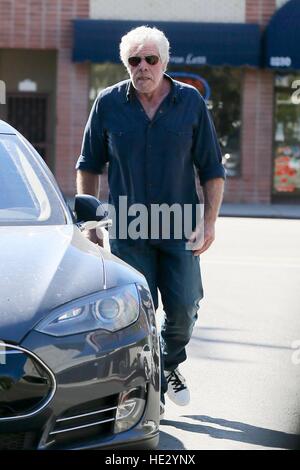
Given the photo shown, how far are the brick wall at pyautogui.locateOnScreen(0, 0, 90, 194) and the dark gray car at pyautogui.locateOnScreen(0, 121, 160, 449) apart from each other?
60.3ft

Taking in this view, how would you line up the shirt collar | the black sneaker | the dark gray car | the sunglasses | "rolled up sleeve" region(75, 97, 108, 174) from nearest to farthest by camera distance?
the dark gray car < the sunglasses < the shirt collar < "rolled up sleeve" region(75, 97, 108, 174) < the black sneaker

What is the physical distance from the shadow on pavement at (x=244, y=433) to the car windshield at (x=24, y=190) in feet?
4.32

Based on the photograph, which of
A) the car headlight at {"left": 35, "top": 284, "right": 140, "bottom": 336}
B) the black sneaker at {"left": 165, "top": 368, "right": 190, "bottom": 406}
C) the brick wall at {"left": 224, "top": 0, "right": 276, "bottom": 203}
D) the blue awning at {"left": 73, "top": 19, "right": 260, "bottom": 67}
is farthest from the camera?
the brick wall at {"left": 224, "top": 0, "right": 276, "bottom": 203}

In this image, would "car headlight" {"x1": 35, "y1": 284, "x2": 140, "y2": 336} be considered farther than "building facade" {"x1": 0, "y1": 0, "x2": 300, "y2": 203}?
No

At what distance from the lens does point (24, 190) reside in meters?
5.27

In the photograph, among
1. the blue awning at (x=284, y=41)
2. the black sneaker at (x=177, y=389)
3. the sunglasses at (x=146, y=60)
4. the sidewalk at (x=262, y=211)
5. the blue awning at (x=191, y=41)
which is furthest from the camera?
the blue awning at (x=191, y=41)

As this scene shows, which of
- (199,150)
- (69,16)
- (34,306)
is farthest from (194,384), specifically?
(69,16)

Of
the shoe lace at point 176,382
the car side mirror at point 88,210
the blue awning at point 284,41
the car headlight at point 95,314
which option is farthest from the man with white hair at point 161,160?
the blue awning at point 284,41

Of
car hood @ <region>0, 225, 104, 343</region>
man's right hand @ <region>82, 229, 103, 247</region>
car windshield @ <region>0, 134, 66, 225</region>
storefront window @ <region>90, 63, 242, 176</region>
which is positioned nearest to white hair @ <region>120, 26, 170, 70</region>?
car windshield @ <region>0, 134, 66, 225</region>

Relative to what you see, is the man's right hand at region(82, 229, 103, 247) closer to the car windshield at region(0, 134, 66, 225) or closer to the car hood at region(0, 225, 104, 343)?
the car windshield at region(0, 134, 66, 225)

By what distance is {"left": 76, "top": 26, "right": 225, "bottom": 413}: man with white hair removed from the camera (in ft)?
18.2

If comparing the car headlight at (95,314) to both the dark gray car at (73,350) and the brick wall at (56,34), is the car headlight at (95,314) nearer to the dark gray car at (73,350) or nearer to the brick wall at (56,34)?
the dark gray car at (73,350)

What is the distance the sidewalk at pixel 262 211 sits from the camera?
2050cm

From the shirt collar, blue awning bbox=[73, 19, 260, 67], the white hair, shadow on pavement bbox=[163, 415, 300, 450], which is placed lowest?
shadow on pavement bbox=[163, 415, 300, 450]
